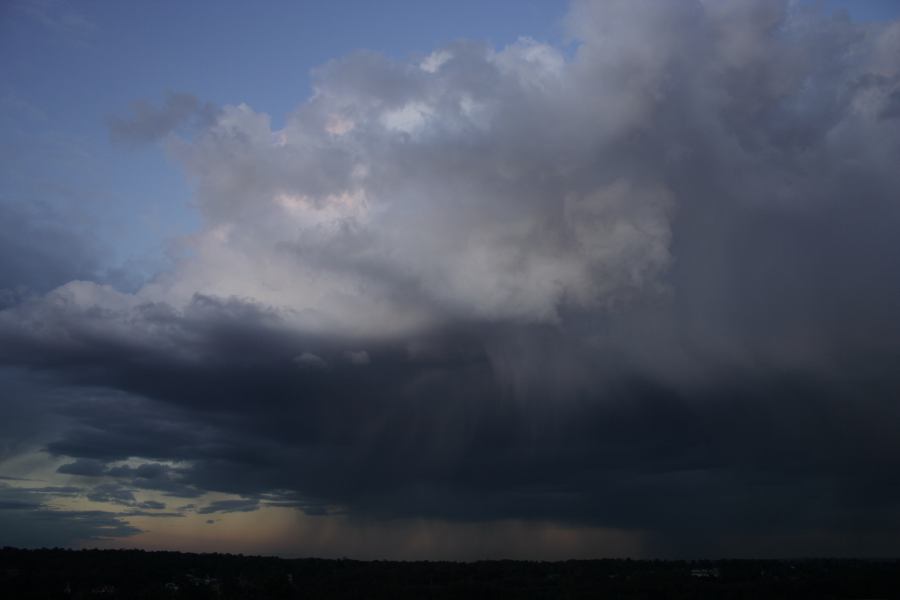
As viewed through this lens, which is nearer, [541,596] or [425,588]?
[541,596]

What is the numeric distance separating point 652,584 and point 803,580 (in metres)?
39.1

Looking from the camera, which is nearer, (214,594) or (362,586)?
(214,594)

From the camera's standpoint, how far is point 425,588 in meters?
183

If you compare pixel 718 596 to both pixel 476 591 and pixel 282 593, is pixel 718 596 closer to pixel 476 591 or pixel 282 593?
pixel 476 591

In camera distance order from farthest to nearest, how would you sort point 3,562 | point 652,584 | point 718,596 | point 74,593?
point 3,562, point 652,584, point 718,596, point 74,593

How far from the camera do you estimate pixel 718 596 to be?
164m

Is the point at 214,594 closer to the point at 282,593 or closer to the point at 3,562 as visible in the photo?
the point at 282,593

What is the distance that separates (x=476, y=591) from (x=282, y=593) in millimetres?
57496

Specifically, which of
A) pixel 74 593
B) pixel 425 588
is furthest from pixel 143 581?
pixel 425 588

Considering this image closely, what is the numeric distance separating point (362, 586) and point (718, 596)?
291 ft

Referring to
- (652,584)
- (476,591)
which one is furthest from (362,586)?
(652,584)

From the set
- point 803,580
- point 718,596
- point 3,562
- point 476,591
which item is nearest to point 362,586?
point 476,591

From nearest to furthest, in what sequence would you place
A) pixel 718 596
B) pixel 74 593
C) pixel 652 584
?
pixel 74 593 → pixel 718 596 → pixel 652 584

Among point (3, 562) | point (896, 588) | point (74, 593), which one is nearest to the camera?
point (896, 588)
